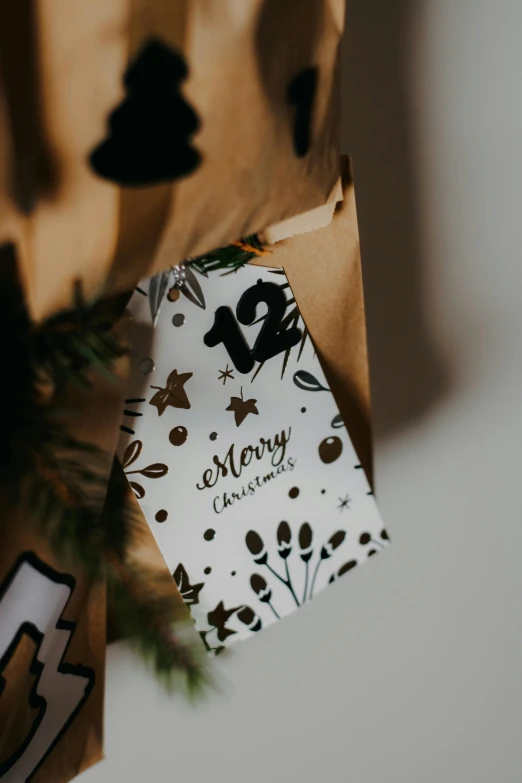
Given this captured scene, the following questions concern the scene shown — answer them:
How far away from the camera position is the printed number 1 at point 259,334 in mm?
370

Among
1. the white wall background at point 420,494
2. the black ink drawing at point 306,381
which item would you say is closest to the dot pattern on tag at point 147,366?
the black ink drawing at point 306,381

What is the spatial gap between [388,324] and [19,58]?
1.15ft

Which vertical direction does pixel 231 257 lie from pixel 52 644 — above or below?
above

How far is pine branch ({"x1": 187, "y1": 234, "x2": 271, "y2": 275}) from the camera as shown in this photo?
352 mm

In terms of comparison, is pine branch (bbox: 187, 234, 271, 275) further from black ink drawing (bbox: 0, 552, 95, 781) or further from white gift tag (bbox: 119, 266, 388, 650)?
black ink drawing (bbox: 0, 552, 95, 781)

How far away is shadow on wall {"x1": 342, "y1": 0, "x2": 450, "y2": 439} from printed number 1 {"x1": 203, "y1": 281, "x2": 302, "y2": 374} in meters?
0.12

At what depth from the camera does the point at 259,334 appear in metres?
0.39

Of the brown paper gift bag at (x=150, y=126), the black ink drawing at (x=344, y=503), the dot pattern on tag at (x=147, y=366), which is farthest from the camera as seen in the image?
the black ink drawing at (x=344, y=503)

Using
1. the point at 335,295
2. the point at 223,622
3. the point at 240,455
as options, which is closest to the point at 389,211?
the point at 335,295

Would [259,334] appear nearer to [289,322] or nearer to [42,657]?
[289,322]

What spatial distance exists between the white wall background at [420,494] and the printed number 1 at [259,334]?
0.12 m

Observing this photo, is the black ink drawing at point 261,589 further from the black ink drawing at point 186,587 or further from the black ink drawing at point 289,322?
the black ink drawing at point 289,322

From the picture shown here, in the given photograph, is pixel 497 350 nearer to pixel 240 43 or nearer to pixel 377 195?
pixel 377 195

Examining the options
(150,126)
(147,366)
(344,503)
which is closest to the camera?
(150,126)
